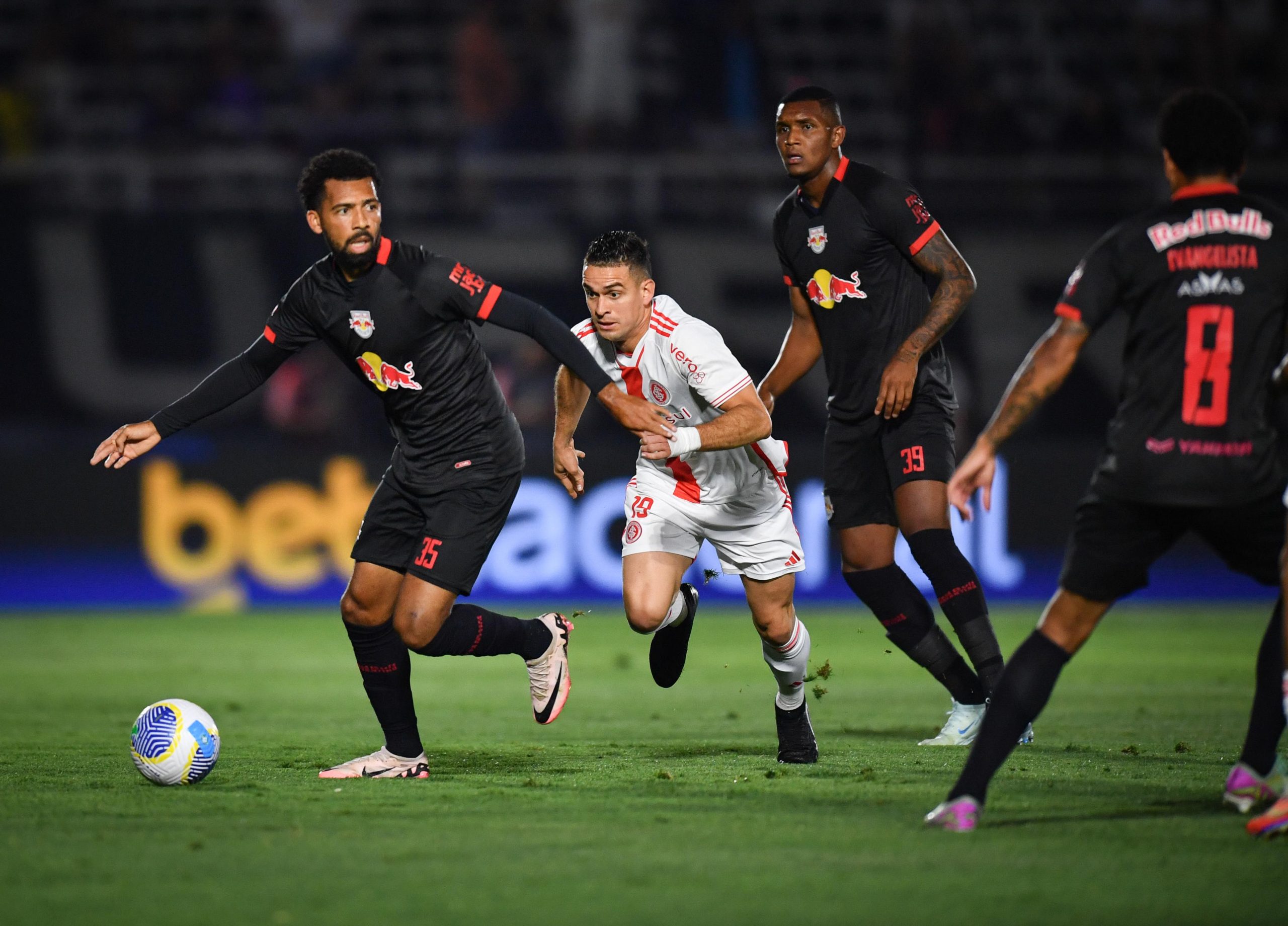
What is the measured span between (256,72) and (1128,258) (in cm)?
1449

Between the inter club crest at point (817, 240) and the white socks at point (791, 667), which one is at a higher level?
the inter club crest at point (817, 240)

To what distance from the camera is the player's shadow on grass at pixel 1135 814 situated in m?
4.65

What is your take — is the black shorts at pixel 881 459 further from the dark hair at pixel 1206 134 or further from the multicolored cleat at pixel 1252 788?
the dark hair at pixel 1206 134

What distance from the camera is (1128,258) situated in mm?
4406

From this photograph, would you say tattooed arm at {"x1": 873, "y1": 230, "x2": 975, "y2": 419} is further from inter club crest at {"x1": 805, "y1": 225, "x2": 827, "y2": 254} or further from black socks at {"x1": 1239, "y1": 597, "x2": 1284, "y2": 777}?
black socks at {"x1": 1239, "y1": 597, "x2": 1284, "y2": 777}

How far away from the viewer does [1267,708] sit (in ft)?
15.4

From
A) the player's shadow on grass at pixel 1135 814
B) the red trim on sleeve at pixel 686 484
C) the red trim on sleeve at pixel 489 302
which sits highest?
the red trim on sleeve at pixel 489 302

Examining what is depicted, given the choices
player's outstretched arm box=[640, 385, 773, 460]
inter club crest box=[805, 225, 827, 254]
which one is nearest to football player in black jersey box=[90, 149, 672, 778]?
player's outstretched arm box=[640, 385, 773, 460]

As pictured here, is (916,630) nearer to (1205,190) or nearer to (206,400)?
(1205,190)

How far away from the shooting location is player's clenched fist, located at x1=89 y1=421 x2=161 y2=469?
19.1 feet

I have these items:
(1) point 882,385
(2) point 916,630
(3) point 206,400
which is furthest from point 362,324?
(2) point 916,630

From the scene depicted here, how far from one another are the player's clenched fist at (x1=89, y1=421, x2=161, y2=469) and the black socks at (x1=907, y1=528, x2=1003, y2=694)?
10.3 ft

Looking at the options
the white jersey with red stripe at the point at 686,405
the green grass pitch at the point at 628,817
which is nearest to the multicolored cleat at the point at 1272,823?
the green grass pitch at the point at 628,817

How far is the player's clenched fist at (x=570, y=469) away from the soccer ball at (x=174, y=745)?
1683 mm
